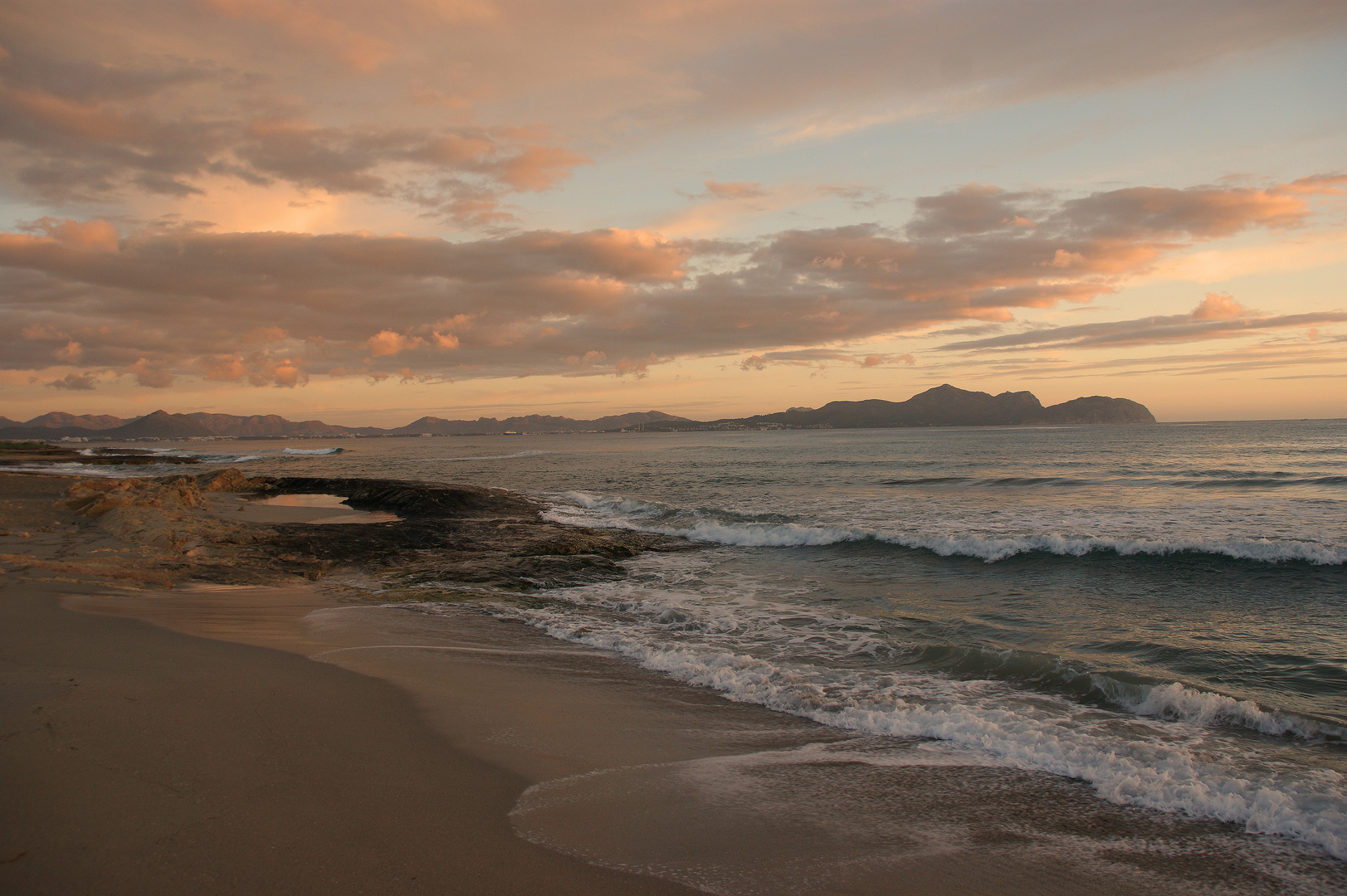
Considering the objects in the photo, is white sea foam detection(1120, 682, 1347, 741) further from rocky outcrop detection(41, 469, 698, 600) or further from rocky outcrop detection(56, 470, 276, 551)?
rocky outcrop detection(56, 470, 276, 551)

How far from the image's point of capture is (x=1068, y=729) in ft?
19.2

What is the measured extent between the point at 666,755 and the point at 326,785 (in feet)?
8.03

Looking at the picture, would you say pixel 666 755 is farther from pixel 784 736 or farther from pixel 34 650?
pixel 34 650

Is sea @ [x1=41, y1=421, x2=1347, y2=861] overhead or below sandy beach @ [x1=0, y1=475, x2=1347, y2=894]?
below

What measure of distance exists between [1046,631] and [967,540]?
647cm

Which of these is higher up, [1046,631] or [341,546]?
[341,546]

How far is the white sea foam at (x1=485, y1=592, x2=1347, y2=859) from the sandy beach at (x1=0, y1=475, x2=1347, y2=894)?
28cm

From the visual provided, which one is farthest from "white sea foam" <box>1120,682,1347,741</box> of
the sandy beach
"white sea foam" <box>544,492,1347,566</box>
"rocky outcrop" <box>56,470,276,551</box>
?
"rocky outcrop" <box>56,470,276,551</box>

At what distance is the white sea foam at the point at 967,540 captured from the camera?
13.1m

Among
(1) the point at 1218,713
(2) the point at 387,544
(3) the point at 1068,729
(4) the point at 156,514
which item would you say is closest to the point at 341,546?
(2) the point at 387,544

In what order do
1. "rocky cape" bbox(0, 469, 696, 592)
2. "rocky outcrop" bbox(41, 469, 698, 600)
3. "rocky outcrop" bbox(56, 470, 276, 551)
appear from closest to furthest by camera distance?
"rocky cape" bbox(0, 469, 696, 592), "rocky outcrop" bbox(41, 469, 698, 600), "rocky outcrop" bbox(56, 470, 276, 551)

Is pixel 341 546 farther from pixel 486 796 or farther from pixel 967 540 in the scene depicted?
pixel 967 540

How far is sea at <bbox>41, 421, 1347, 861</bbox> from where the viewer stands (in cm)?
529

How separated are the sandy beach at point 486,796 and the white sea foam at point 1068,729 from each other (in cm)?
28
